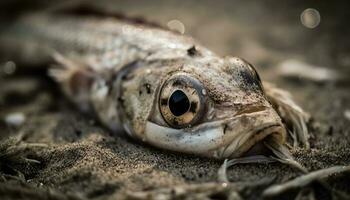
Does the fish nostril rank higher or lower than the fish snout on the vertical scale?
higher

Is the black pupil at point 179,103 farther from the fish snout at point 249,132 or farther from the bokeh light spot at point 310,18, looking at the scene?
the bokeh light spot at point 310,18

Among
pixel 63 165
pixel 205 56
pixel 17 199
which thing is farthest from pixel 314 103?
pixel 17 199

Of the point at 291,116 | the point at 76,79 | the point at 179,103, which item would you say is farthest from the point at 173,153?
the point at 76,79

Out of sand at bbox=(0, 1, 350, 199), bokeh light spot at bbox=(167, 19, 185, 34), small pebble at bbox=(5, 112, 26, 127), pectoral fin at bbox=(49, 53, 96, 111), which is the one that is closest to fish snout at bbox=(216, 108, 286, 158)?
sand at bbox=(0, 1, 350, 199)

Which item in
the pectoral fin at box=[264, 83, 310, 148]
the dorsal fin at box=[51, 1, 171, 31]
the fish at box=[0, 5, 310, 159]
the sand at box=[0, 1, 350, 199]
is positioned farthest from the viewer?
the dorsal fin at box=[51, 1, 171, 31]

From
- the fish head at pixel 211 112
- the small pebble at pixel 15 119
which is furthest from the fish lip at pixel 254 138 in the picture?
the small pebble at pixel 15 119

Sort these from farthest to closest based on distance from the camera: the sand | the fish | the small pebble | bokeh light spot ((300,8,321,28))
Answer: bokeh light spot ((300,8,321,28)) < the small pebble < the fish < the sand

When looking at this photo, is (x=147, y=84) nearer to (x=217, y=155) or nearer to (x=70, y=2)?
(x=217, y=155)

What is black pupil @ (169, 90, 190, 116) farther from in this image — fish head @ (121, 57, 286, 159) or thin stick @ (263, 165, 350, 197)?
thin stick @ (263, 165, 350, 197)
